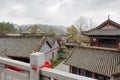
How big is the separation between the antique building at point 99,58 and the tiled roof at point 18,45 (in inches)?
138

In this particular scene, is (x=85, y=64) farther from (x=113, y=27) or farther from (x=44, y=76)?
(x=44, y=76)

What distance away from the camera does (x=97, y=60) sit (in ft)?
38.8

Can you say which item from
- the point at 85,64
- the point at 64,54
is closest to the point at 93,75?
the point at 85,64

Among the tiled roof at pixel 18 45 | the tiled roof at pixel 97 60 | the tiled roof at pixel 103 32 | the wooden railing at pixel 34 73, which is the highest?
the tiled roof at pixel 103 32

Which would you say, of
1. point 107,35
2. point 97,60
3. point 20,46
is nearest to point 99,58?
point 97,60

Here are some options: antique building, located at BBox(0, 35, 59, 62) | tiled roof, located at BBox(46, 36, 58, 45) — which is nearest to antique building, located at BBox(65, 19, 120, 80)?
antique building, located at BBox(0, 35, 59, 62)

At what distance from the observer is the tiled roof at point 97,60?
10666 millimetres

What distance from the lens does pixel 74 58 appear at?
1362 cm

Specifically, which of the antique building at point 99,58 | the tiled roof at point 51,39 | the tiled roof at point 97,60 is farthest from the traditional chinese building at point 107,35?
the tiled roof at point 51,39

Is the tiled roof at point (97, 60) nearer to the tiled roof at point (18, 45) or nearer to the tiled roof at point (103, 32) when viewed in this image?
the tiled roof at point (103, 32)

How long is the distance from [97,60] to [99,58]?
23 centimetres

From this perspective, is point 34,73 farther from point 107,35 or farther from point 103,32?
point 103,32

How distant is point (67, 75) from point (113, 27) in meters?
16.2

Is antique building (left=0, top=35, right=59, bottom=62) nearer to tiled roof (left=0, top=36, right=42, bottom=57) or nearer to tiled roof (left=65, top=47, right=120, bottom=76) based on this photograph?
tiled roof (left=0, top=36, right=42, bottom=57)
